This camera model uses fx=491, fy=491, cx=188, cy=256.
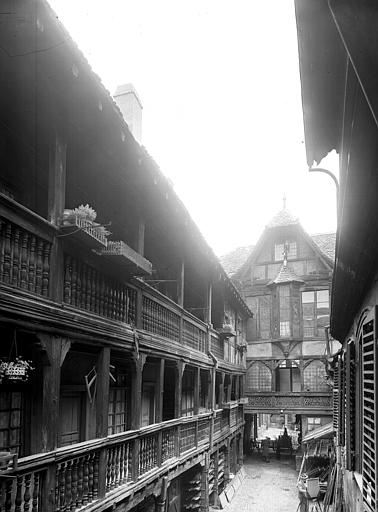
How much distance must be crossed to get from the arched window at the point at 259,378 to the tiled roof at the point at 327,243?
7685mm

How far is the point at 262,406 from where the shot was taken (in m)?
27.2

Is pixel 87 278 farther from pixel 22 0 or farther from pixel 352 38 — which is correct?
pixel 352 38

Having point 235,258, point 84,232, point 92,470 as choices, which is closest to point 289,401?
point 235,258

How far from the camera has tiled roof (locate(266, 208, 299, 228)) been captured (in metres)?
29.5

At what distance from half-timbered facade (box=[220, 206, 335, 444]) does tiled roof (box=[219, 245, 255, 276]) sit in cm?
267

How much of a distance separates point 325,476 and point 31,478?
17830 mm

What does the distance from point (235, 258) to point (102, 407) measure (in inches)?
1054

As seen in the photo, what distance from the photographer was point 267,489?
2161 cm

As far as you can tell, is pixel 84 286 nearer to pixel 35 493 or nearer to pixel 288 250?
pixel 35 493

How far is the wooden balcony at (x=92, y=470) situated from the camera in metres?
5.69

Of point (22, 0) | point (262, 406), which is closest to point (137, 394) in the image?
point (22, 0)

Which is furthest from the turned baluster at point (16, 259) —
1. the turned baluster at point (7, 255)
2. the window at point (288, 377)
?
the window at point (288, 377)

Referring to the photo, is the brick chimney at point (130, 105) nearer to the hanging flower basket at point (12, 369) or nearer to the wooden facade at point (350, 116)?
the hanging flower basket at point (12, 369)

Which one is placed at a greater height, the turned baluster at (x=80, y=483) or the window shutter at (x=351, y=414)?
the window shutter at (x=351, y=414)
